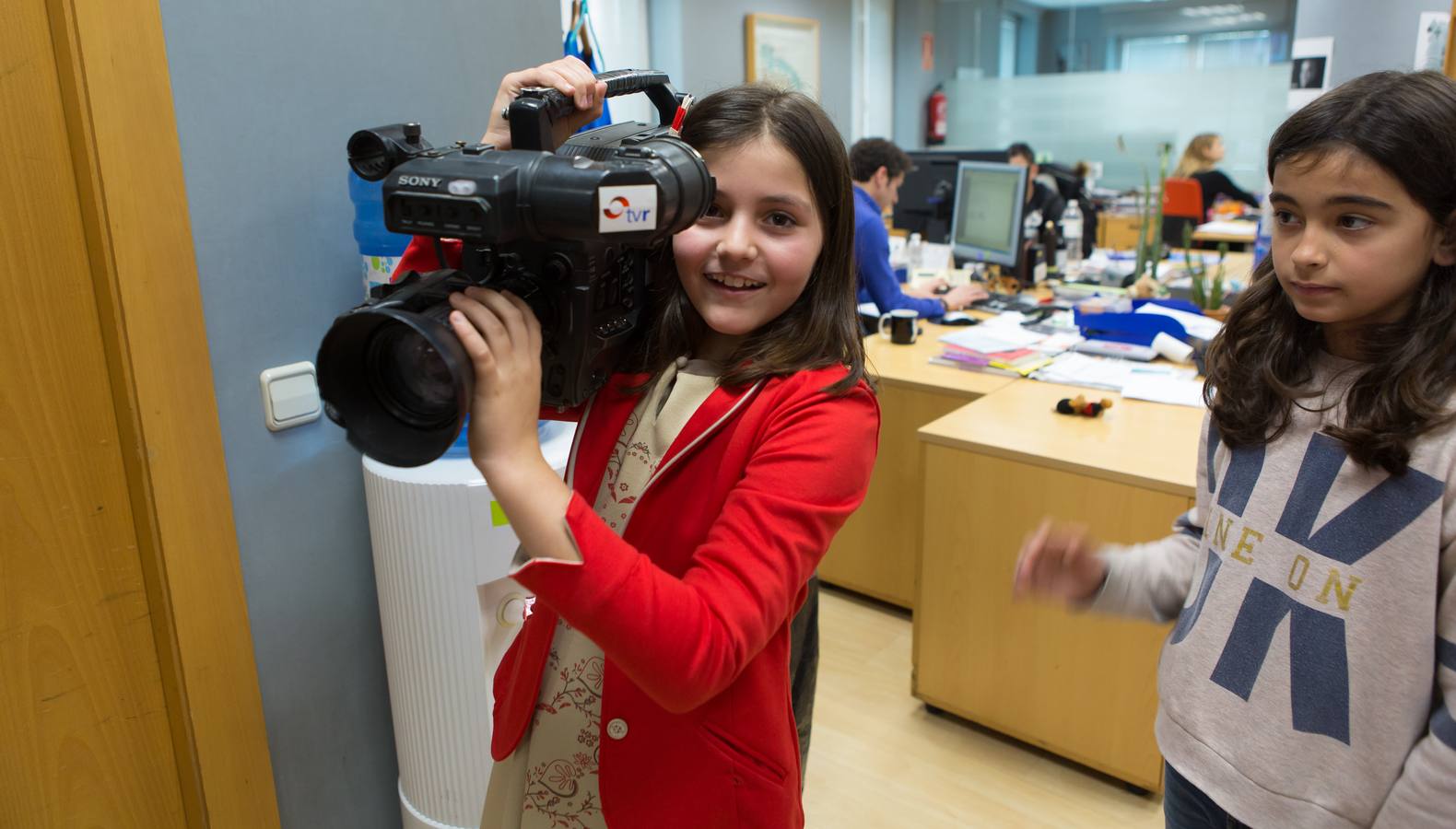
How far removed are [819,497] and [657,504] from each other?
0.14 metres

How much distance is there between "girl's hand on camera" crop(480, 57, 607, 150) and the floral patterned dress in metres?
0.24

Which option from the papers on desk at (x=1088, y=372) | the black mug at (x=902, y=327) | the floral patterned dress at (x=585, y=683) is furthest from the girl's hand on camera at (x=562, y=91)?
the black mug at (x=902, y=327)

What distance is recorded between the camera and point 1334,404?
0.92m

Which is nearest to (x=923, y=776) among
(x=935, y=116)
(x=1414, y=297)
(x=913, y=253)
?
(x=1414, y=297)

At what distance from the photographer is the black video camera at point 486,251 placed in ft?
2.09

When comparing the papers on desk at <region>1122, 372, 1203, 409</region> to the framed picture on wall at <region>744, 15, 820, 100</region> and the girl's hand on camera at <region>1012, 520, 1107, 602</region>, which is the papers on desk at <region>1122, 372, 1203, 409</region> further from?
the framed picture on wall at <region>744, 15, 820, 100</region>

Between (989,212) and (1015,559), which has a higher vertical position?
(989,212)

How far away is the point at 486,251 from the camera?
709 mm

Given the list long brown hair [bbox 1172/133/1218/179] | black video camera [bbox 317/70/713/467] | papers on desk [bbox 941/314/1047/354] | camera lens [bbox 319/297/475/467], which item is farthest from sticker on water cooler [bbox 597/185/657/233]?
long brown hair [bbox 1172/133/1218/179]

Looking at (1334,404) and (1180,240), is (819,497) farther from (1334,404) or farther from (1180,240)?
(1180,240)

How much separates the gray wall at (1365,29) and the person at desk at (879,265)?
5.14ft

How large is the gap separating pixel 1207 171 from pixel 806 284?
6113 mm

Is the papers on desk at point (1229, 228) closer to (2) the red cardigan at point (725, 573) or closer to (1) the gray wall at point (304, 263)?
(1) the gray wall at point (304, 263)

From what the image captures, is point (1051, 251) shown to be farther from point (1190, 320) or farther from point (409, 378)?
point (409, 378)
